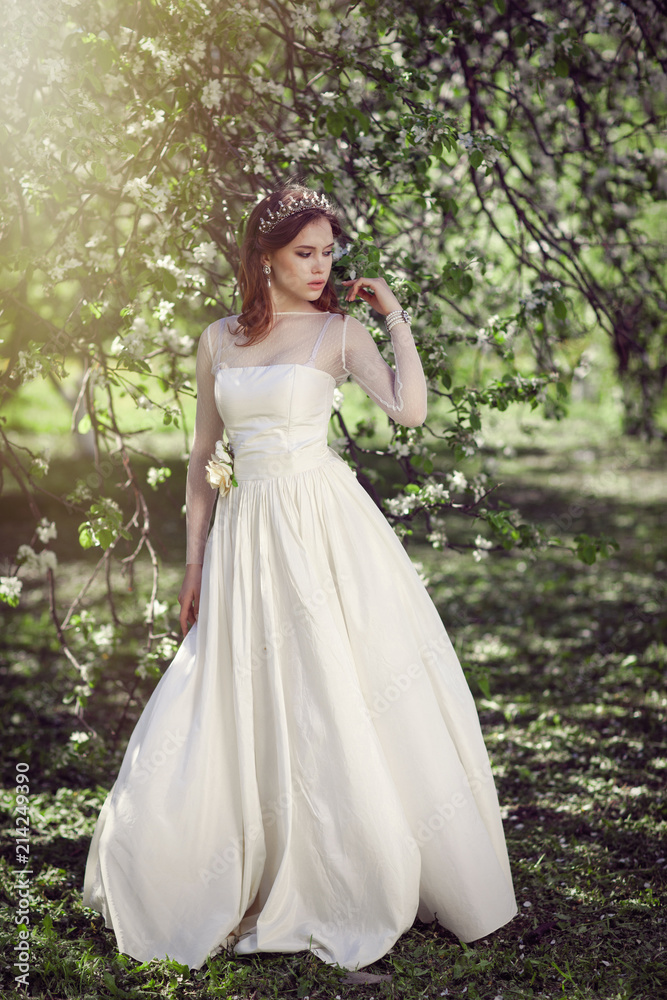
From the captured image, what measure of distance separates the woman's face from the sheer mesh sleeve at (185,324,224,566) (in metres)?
0.36

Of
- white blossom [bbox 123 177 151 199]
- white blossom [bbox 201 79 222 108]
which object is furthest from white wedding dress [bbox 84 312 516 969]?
white blossom [bbox 201 79 222 108]

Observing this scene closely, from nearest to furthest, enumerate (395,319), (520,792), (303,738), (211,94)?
(303,738)
(395,319)
(211,94)
(520,792)

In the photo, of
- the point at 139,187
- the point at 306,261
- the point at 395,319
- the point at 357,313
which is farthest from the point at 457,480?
the point at 139,187

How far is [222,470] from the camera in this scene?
2.63 metres

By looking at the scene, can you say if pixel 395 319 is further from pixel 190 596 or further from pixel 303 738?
pixel 303 738

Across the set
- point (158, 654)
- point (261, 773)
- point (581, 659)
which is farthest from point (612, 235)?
point (261, 773)

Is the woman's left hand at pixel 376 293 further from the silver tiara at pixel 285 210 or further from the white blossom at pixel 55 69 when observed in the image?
the white blossom at pixel 55 69

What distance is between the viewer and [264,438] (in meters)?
2.62

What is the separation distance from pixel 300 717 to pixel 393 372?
3.44 feet

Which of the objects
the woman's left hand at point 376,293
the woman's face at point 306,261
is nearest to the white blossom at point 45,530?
the woman's face at point 306,261

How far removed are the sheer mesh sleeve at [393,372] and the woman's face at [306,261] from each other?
15 centimetres

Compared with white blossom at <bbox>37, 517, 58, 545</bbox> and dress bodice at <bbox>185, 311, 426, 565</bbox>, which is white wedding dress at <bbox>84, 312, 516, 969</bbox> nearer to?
dress bodice at <bbox>185, 311, 426, 565</bbox>

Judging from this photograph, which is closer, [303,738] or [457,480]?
[303,738]

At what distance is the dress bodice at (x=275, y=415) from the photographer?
254 cm
